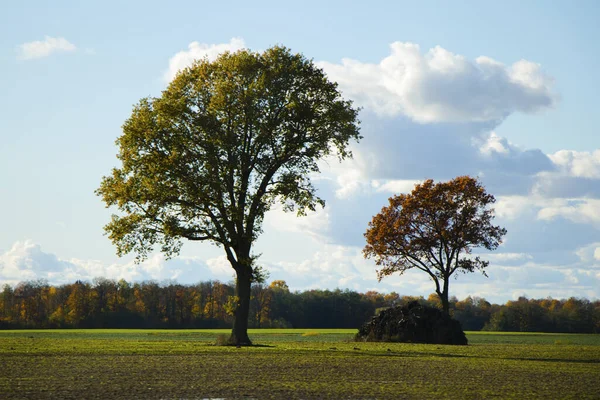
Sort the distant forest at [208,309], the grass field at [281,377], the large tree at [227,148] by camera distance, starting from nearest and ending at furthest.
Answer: the grass field at [281,377]
the large tree at [227,148]
the distant forest at [208,309]

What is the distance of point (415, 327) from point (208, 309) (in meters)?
89.1

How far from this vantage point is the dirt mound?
4803 cm

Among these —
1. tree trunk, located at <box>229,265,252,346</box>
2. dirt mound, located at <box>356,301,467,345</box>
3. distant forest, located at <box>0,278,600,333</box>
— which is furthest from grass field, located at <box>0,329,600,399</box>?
distant forest, located at <box>0,278,600,333</box>

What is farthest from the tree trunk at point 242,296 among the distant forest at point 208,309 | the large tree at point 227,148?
the distant forest at point 208,309

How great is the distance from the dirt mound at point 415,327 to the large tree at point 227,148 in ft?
41.4

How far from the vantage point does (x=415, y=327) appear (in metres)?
48.4

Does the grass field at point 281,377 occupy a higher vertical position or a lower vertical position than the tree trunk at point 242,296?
lower

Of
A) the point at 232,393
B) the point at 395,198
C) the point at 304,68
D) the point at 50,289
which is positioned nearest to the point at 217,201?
the point at 304,68

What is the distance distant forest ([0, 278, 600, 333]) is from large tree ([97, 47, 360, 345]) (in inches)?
2627

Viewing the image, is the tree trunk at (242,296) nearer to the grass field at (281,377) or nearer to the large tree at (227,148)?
the large tree at (227,148)

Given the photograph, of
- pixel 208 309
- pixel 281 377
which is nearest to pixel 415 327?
pixel 281 377

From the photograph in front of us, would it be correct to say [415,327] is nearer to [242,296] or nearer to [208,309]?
[242,296]

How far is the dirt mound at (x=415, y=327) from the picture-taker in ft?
158

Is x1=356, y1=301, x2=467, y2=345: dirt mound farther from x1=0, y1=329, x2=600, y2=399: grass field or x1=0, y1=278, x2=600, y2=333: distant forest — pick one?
x1=0, y1=278, x2=600, y2=333: distant forest
